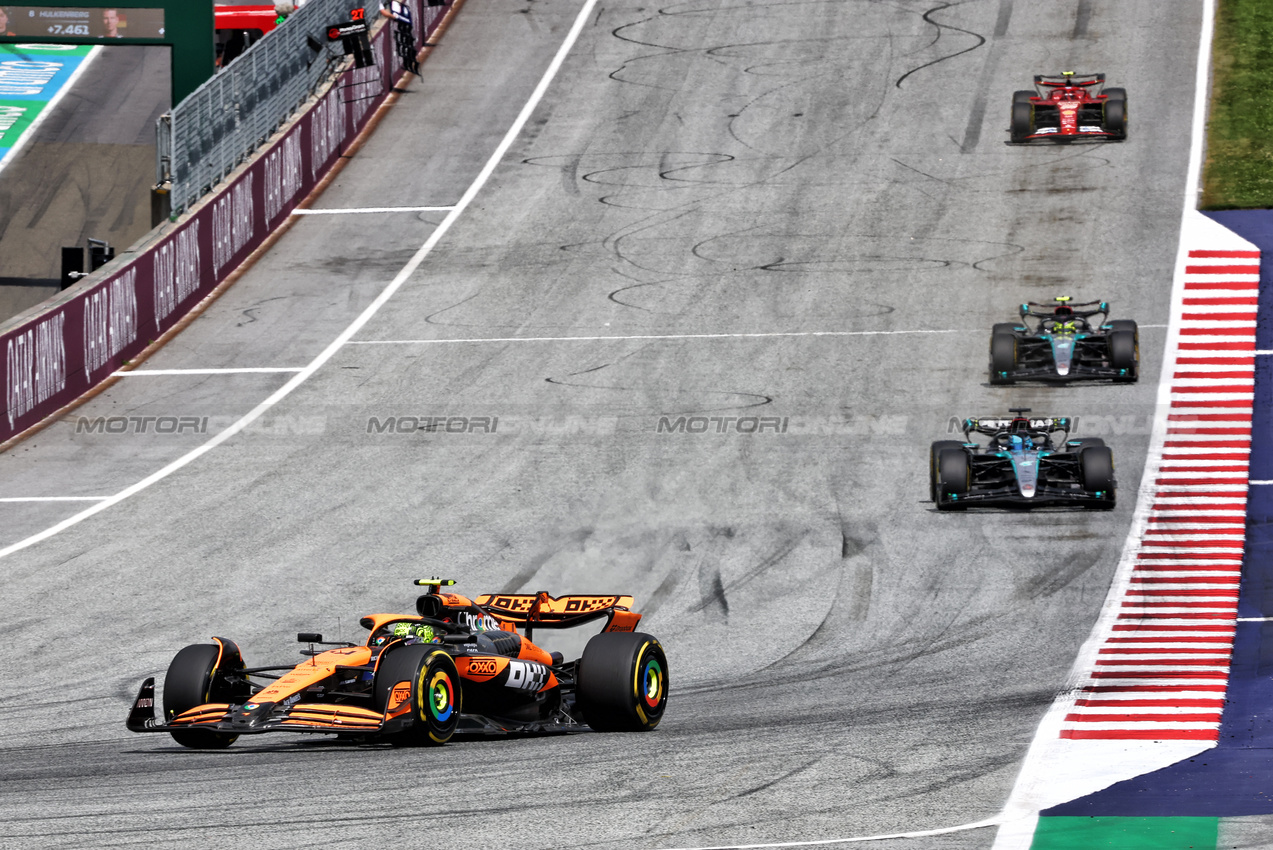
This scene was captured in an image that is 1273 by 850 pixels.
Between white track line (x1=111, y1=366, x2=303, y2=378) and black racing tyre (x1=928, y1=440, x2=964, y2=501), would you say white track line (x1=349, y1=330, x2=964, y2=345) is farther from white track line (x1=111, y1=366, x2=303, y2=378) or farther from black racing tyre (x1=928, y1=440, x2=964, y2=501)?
black racing tyre (x1=928, y1=440, x2=964, y2=501)

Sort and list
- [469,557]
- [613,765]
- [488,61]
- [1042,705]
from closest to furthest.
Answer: [613,765] < [1042,705] < [469,557] < [488,61]

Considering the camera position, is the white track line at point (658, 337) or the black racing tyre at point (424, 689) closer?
the black racing tyre at point (424, 689)

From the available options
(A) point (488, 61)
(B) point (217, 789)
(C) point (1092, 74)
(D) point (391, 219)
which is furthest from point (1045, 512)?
(A) point (488, 61)

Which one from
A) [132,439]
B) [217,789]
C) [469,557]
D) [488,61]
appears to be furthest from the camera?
[488,61]

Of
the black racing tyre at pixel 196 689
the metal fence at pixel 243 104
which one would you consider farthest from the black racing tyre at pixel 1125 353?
the black racing tyre at pixel 196 689

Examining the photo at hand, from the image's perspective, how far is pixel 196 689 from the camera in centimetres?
1098

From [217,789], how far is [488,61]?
31.0 meters

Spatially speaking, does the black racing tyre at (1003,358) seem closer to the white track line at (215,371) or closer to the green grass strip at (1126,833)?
the white track line at (215,371)

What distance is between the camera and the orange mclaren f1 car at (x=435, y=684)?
10375mm

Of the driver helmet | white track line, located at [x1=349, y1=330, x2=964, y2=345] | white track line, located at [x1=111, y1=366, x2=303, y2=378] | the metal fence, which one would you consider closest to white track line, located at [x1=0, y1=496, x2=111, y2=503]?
white track line, located at [x1=111, y1=366, x2=303, y2=378]

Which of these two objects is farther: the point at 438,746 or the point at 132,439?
the point at 132,439

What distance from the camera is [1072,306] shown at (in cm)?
2420

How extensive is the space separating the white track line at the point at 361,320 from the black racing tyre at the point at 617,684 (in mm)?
9846

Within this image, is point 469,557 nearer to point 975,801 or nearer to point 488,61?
point 975,801
